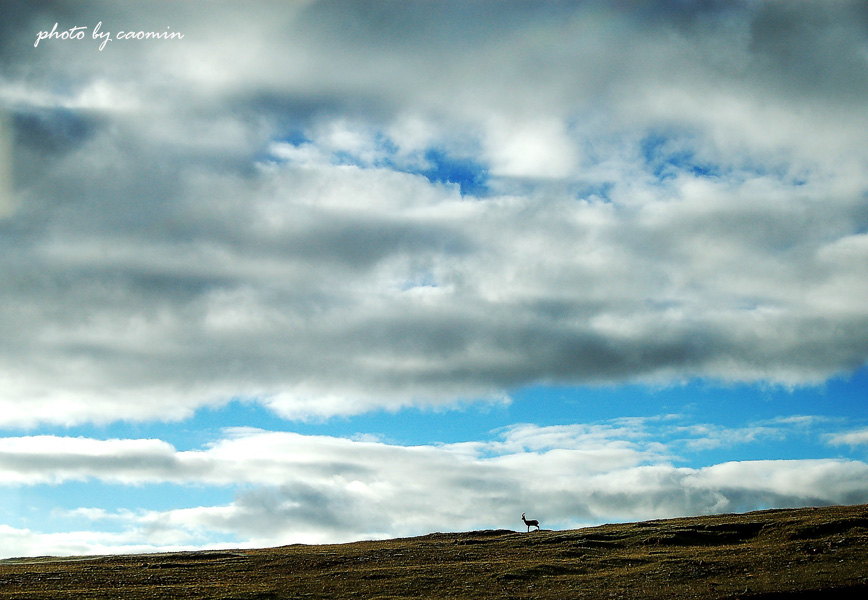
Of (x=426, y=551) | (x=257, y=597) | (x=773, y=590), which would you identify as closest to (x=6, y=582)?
(x=257, y=597)

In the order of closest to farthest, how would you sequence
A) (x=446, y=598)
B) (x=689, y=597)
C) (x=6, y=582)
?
(x=689, y=597)
(x=446, y=598)
(x=6, y=582)

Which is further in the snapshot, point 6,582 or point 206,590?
point 6,582

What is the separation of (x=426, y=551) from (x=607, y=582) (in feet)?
89.7

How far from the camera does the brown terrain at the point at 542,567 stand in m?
61.2

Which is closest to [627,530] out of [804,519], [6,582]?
[804,519]

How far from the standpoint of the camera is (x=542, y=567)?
71312 millimetres

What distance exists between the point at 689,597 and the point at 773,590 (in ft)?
21.8

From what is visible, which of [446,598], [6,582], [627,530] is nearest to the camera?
[446,598]

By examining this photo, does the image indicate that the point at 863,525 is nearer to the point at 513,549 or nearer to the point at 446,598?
the point at 513,549

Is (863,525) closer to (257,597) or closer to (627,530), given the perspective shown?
(627,530)

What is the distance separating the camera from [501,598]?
59.9 meters

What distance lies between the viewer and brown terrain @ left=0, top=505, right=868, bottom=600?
61156 millimetres

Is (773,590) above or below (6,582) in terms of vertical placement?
below

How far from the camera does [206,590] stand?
6644 centimetres
